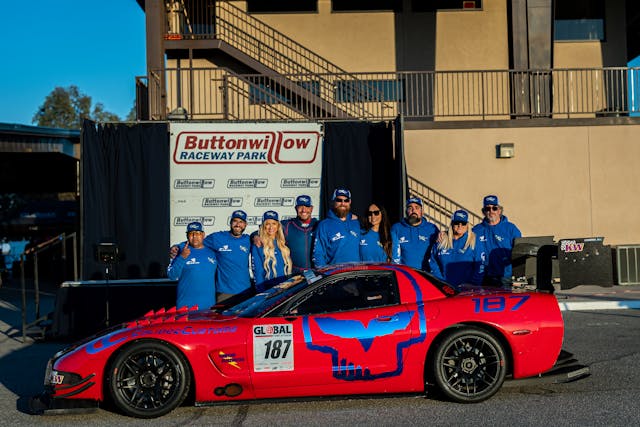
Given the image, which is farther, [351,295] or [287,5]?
[287,5]

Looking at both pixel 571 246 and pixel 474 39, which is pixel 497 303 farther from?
pixel 474 39

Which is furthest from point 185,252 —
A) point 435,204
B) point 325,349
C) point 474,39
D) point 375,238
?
point 474,39

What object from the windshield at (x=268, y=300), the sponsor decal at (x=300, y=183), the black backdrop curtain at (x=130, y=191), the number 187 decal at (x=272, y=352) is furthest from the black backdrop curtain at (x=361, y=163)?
the number 187 decal at (x=272, y=352)

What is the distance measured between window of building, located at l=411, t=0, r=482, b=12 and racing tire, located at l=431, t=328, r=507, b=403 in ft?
47.9

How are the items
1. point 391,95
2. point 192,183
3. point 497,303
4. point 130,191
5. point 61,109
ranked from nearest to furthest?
1. point 497,303
2. point 130,191
3. point 192,183
4. point 391,95
5. point 61,109

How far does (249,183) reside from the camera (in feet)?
37.5

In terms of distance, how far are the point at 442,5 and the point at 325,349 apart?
1534 cm

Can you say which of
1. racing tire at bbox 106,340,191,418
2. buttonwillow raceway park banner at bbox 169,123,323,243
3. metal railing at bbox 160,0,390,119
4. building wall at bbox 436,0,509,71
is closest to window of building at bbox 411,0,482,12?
building wall at bbox 436,0,509,71

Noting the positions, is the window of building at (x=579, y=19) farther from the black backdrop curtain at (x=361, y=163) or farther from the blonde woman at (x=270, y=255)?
the blonde woman at (x=270, y=255)

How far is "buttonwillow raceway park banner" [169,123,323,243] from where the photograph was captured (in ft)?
37.0

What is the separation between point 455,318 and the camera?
5617mm

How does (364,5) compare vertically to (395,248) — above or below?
above

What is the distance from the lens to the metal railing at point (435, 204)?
14344 mm

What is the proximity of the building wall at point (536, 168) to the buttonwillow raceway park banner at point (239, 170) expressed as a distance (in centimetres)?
396
